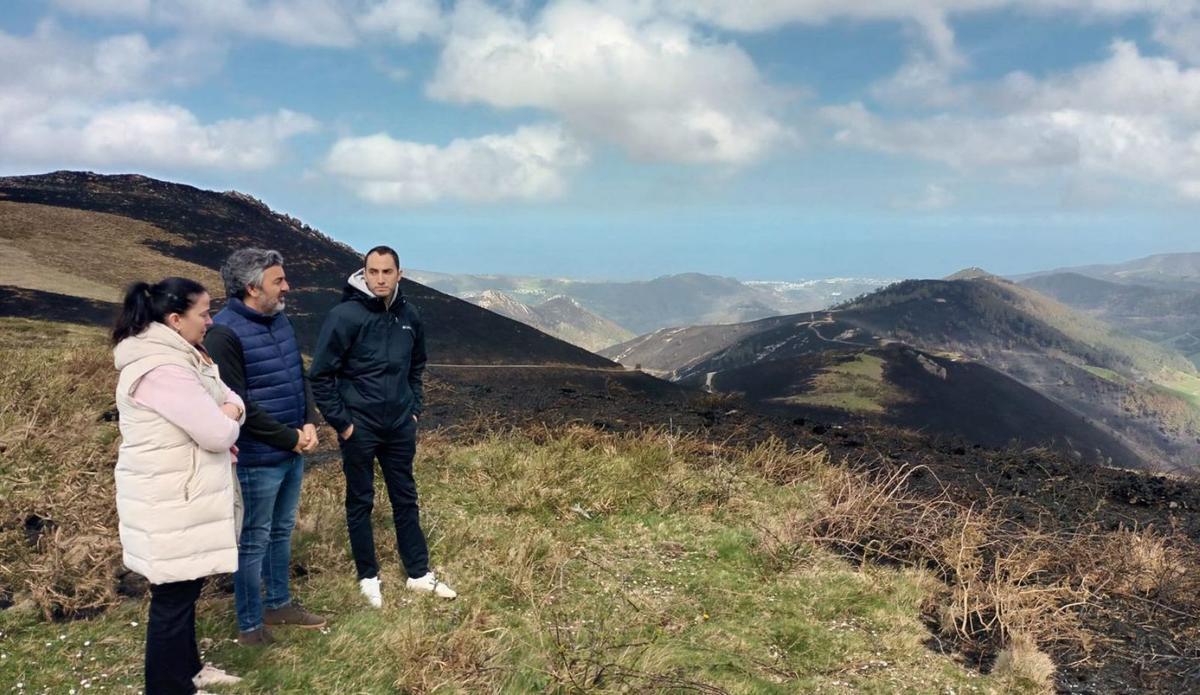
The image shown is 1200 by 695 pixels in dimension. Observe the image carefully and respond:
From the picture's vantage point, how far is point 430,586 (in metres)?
4.66

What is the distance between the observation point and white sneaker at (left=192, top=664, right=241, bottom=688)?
335cm

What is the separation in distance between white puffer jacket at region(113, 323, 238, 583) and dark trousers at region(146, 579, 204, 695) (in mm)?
146

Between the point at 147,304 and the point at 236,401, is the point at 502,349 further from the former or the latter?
the point at 147,304

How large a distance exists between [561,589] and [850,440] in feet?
23.7

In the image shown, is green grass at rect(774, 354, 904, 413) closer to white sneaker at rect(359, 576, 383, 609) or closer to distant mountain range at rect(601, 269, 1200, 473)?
distant mountain range at rect(601, 269, 1200, 473)

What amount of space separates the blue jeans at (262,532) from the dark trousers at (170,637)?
0.52 m

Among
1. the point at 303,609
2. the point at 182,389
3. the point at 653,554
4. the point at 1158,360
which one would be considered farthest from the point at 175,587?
the point at 1158,360

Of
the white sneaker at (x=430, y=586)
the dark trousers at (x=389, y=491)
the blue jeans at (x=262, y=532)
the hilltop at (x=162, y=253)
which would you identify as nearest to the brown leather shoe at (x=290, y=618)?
the blue jeans at (x=262, y=532)

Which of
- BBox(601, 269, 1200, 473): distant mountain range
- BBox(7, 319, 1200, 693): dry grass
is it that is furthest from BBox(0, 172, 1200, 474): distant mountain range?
BBox(7, 319, 1200, 693): dry grass

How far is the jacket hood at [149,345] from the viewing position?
2809 millimetres

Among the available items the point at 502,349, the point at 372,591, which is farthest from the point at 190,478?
the point at 502,349

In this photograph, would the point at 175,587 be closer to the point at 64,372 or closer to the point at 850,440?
the point at 64,372

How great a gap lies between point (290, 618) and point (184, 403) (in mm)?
1825

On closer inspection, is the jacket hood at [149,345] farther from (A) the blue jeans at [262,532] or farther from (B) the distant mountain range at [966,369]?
(B) the distant mountain range at [966,369]
